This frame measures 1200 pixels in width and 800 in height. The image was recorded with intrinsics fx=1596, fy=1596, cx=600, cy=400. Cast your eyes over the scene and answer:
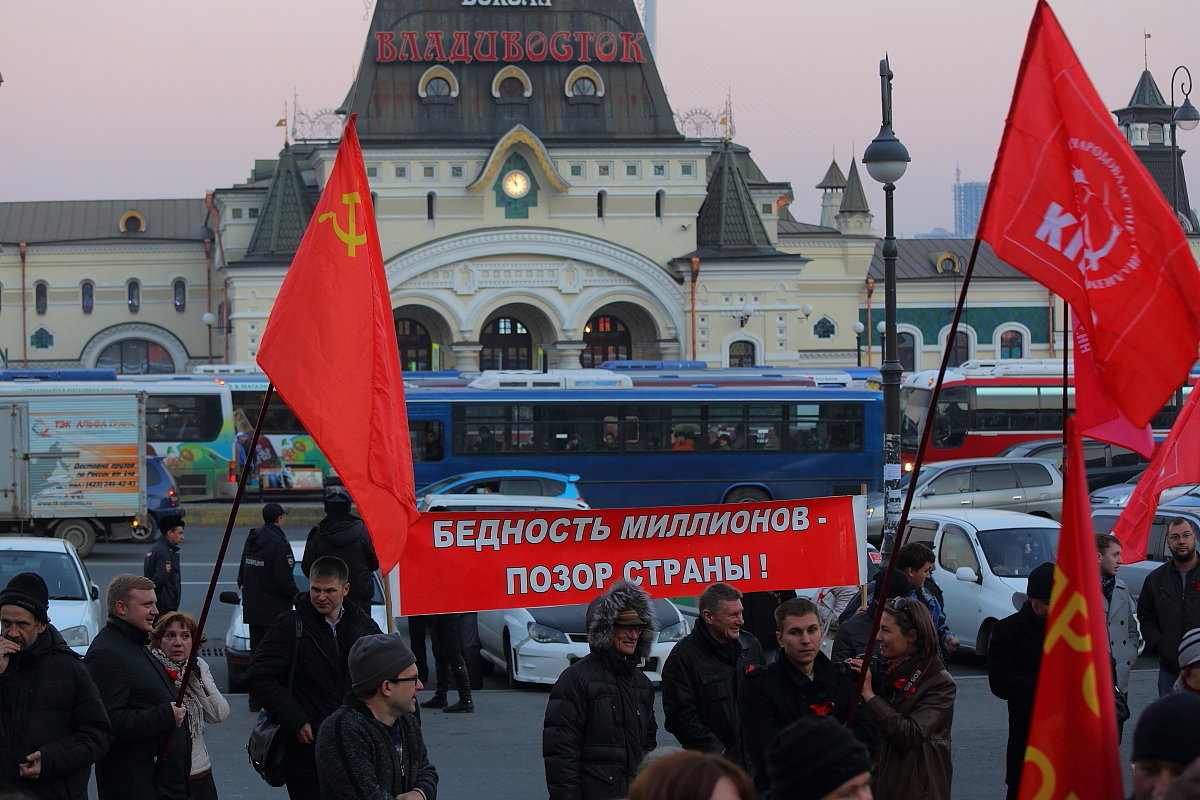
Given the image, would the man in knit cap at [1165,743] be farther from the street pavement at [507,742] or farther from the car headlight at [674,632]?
the car headlight at [674,632]

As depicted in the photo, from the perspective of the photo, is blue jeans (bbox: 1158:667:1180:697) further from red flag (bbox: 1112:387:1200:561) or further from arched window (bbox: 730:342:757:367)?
arched window (bbox: 730:342:757:367)

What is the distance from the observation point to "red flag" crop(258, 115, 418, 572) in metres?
6.77

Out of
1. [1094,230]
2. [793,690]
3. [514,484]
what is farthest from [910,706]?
[514,484]

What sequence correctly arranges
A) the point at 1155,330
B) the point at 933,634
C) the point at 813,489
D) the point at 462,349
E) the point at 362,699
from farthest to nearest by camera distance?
1. the point at 462,349
2. the point at 813,489
3. the point at 933,634
4. the point at 1155,330
5. the point at 362,699

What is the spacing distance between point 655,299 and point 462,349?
283 inches

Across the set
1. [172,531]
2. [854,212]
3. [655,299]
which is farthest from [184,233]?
[172,531]

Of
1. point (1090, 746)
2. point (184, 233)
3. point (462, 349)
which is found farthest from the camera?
point (184, 233)

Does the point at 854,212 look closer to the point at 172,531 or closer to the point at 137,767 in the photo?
the point at 172,531

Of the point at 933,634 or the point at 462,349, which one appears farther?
the point at 462,349

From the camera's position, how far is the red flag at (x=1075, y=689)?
4246mm

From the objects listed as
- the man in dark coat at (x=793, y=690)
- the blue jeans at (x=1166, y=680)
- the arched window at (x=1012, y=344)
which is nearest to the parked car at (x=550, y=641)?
the blue jeans at (x=1166, y=680)

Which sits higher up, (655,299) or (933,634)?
(655,299)

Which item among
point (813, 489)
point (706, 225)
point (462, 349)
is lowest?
point (813, 489)

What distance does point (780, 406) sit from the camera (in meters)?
30.5
